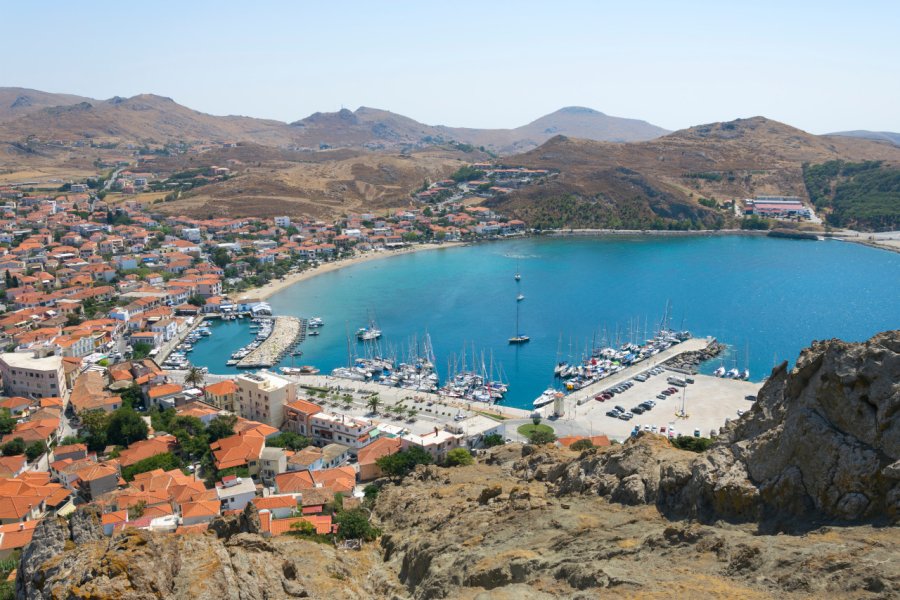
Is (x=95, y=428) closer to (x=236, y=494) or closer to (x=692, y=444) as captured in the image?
(x=236, y=494)

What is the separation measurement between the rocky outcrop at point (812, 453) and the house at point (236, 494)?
16.8 meters

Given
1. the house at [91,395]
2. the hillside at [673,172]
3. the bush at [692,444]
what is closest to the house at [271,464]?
the house at [91,395]

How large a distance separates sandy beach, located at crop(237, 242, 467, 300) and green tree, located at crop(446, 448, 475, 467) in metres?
42.9

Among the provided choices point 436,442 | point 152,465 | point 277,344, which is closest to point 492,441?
point 436,442

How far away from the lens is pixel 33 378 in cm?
4059

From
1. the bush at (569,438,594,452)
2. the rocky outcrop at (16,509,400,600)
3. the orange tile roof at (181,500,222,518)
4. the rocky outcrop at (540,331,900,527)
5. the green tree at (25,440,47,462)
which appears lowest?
the green tree at (25,440,47,462)

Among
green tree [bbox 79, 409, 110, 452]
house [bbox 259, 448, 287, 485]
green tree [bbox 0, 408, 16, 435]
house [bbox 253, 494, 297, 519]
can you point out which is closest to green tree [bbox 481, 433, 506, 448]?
house [bbox 259, 448, 287, 485]

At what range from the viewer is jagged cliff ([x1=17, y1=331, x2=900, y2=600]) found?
10883 millimetres

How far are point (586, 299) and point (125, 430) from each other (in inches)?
1802

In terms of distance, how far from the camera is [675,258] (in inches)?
3499

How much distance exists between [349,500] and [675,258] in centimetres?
7180

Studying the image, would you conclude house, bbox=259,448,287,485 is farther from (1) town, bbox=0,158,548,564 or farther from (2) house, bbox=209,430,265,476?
(2) house, bbox=209,430,265,476

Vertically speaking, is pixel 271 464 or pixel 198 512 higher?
pixel 198 512

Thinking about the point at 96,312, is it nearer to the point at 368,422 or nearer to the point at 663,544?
the point at 368,422
